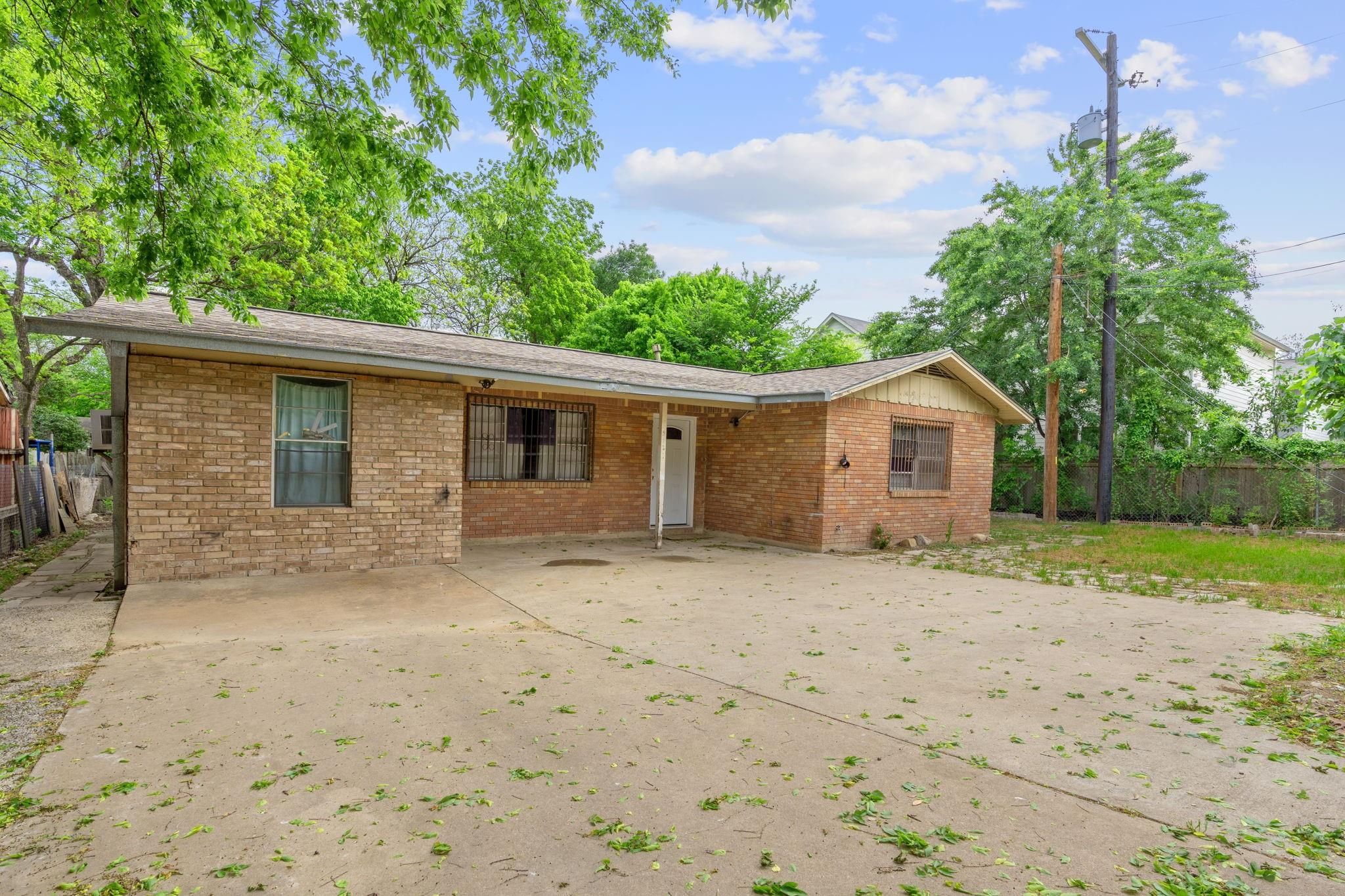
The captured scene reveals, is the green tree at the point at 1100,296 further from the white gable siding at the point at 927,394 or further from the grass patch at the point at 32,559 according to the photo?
the grass patch at the point at 32,559

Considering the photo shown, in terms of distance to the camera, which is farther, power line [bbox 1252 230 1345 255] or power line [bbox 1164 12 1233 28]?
power line [bbox 1252 230 1345 255]

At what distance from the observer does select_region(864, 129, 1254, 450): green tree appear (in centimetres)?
1695

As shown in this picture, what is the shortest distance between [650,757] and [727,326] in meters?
19.3

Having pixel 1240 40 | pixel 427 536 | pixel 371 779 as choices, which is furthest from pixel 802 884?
pixel 1240 40

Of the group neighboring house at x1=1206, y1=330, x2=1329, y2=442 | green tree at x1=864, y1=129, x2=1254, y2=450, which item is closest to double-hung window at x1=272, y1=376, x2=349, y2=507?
green tree at x1=864, y1=129, x2=1254, y2=450

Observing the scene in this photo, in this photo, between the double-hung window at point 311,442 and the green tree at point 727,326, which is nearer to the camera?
the double-hung window at point 311,442

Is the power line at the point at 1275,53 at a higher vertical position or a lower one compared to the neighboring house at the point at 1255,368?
higher

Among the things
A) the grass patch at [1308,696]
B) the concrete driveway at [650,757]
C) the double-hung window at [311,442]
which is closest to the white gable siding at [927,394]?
the concrete driveway at [650,757]

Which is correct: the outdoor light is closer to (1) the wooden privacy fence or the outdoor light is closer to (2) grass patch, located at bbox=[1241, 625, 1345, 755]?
(1) the wooden privacy fence

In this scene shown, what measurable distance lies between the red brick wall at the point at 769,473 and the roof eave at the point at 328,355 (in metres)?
2.02

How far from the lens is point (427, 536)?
8.55 meters

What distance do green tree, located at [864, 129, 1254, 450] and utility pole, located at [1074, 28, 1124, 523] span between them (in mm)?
423

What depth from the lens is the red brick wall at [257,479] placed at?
6.91 metres

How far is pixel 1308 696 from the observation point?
4.38 m
